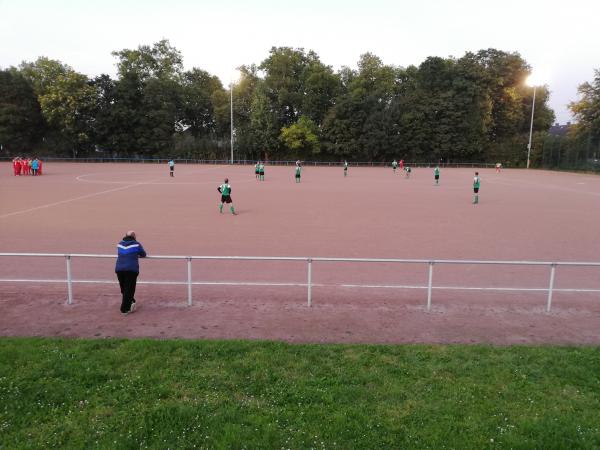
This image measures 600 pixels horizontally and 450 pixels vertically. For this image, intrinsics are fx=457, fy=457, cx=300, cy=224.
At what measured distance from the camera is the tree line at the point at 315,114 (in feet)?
237

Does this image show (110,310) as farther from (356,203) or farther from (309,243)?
(356,203)

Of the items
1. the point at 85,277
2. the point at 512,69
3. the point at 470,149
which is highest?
the point at 512,69

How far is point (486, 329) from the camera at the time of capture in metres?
7.64

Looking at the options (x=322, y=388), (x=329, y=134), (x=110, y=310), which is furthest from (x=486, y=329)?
(x=329, y=134)

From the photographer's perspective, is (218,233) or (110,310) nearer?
(110,310)

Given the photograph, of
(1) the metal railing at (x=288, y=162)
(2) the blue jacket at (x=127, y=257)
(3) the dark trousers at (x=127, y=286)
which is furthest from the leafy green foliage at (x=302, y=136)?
(3) the dark trousers at (x=127, y=286)

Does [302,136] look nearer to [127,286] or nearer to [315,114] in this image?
[315,114]

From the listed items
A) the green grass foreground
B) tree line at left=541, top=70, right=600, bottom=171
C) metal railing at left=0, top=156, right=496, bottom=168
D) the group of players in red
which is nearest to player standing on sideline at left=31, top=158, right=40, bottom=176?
the group of players in red

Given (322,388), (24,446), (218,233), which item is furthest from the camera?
(218,233)

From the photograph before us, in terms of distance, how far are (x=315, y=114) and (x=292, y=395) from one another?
2967 inches

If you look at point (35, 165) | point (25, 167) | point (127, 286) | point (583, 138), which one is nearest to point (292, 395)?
point (127, 286)

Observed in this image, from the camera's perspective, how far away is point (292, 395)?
5.30 meters

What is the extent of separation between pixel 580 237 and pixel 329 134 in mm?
61747

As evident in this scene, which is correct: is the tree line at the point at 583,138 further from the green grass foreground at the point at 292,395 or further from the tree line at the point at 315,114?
the green grass foreground at the point at 292,395
